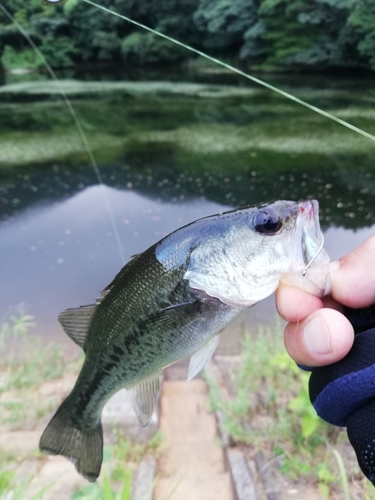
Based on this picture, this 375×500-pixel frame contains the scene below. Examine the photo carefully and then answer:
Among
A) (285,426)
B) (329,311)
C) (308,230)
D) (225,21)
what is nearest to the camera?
(308,230)

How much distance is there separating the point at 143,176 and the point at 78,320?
8.46 metres

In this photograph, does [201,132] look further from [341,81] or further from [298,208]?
[298,208]

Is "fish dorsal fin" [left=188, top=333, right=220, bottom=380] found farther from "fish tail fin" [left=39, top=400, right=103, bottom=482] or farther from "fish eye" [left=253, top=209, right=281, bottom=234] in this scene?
"fish tail fin" [left=39, top=400, right=103, bottom=482]

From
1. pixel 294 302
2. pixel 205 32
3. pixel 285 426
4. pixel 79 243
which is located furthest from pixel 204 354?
pixel 205 32

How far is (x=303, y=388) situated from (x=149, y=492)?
1213mm

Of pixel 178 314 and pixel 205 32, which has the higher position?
pixel 178 314

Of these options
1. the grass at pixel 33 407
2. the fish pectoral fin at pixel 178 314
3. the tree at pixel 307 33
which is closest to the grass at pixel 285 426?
the grass at pixel 33 407

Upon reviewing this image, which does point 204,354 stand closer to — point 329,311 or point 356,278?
point 329,311

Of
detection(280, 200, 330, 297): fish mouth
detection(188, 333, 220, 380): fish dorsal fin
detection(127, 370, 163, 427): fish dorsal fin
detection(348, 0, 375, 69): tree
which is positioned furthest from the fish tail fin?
detection(348, 0, 375, 69): tree

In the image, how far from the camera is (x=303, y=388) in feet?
9.95

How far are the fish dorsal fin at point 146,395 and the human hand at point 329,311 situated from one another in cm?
43

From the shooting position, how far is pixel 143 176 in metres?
9.62

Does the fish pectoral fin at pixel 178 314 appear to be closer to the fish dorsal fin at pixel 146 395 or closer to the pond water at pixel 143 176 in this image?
the fish dorsal fin at pixel 146 395

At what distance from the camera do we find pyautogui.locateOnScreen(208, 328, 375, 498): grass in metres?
2.63
